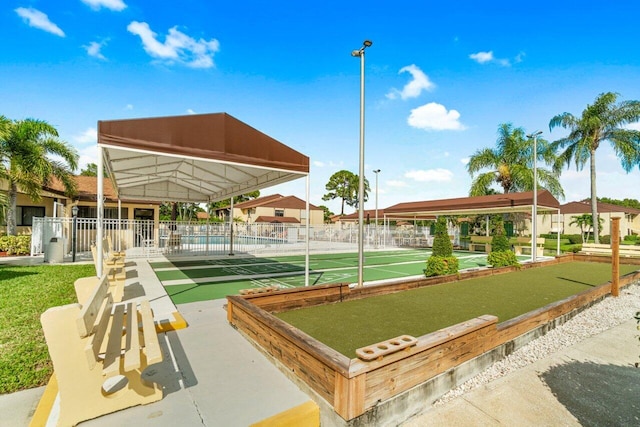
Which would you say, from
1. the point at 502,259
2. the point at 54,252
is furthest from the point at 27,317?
the point at 502,259

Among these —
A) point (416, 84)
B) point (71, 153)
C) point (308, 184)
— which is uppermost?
point (416, 84)

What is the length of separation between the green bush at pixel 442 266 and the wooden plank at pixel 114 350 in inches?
339

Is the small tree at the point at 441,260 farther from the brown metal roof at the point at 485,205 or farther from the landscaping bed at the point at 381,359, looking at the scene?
the brown metal roof at the point at 485,205

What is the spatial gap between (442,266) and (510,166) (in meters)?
26.2

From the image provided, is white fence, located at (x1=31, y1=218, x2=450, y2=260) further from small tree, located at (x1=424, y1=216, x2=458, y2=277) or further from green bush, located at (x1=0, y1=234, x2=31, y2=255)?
small tree, located at (x1=424, y1=216, x2=458, y2=277)

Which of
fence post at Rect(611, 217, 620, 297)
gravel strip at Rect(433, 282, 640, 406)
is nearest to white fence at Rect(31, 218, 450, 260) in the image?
gravel strip at Rect(433, 282, 640, 406)

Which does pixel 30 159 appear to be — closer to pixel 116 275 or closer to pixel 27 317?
pixel 116 275

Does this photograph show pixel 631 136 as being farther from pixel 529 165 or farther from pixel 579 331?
pixel 579 331

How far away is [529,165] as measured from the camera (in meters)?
30.7

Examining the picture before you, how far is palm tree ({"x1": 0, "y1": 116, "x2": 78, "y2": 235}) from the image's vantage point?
1386 centimetres

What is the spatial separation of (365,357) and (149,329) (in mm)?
2181

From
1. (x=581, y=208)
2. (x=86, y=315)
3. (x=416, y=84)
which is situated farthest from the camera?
(x=581, y=208)

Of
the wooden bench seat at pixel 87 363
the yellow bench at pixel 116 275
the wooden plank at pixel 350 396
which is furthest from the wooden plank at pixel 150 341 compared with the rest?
the yellow bench at pixel 116 275

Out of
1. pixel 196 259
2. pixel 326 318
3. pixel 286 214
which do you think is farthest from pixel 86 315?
pixel 286 214
